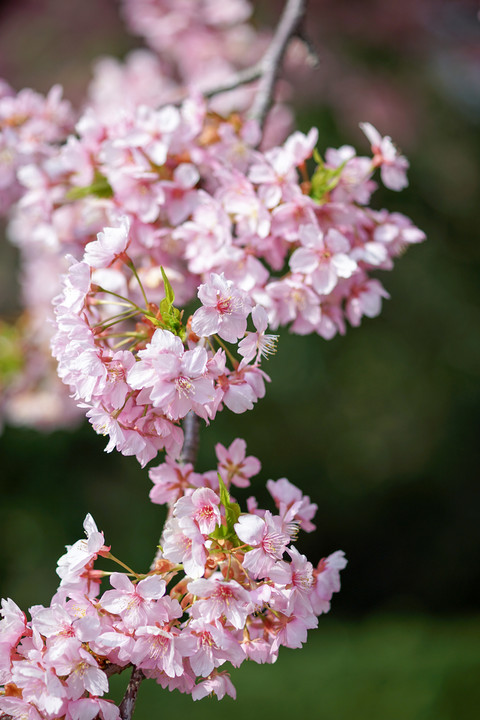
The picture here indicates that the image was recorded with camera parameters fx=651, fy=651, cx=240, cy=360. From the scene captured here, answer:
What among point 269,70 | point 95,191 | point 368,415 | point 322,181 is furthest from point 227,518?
point 368,415

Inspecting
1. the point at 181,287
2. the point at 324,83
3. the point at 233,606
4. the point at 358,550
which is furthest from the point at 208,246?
the point at 358,550

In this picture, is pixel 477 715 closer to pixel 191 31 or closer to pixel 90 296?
pixel 90 296

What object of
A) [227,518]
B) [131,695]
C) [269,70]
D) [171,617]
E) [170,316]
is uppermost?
[269,70]

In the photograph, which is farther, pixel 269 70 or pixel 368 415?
pixel 368 415

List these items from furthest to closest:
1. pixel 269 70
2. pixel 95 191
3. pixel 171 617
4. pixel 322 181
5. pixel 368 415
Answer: pixel 368 415, pixel 269 70, pixel 95 191, pixel 322 181, pixel 171 617

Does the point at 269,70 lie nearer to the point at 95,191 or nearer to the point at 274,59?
the point at 274,59

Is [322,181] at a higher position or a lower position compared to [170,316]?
higher

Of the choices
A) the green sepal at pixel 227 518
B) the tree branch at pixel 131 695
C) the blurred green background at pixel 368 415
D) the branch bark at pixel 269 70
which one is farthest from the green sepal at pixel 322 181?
the blurred green background at pixel 368 415

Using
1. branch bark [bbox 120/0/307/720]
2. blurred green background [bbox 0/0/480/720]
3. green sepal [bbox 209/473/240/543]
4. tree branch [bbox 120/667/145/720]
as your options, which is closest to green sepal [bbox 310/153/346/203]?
branch bark [bbox 120/0/307/720]

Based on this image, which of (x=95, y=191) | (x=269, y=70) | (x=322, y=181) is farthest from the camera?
(x=269, y=70)

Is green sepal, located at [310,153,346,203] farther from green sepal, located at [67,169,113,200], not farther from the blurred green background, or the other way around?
the blurred green background
